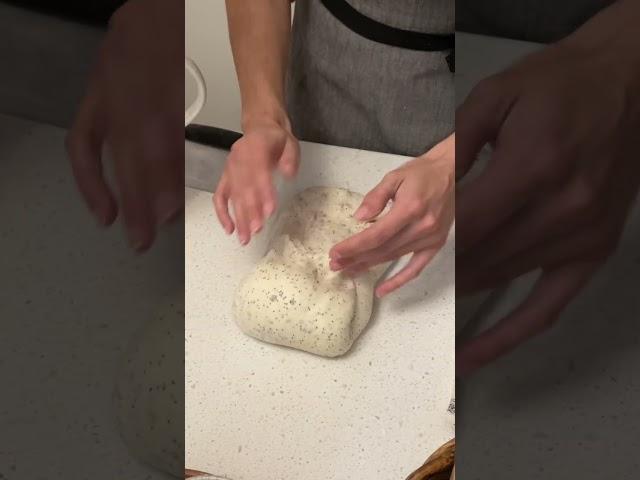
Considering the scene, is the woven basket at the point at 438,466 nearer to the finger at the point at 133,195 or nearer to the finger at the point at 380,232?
the finger at the point at 380,232

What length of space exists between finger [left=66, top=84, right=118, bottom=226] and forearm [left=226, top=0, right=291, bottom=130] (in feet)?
1.19

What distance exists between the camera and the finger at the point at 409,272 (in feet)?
1.82

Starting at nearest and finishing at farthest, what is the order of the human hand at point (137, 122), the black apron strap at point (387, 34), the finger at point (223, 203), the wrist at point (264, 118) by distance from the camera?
the human hand at point (137, 122), the finger at point (223, 203), the wrist at point (264, 118), the black apron strap at point (387, 34)

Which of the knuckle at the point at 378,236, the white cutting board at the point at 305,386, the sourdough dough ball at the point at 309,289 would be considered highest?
the knuckle at the point at 378,236

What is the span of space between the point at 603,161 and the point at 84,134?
78 millimetres

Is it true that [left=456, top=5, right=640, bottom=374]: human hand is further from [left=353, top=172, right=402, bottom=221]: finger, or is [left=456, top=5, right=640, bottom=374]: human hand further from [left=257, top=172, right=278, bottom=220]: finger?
[left=353, top=172, right=402, bottom=221]: finger

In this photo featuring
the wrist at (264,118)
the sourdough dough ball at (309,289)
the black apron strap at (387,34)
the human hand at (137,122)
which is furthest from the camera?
the black apron strap at (387,34)

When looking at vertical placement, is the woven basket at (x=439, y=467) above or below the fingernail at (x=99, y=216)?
below

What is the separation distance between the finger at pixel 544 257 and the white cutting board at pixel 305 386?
0.45 meters

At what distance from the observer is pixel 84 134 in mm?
86

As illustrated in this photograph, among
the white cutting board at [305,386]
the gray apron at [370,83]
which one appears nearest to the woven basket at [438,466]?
the white cutting board at [305,386]

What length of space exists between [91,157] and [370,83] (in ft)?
2.16

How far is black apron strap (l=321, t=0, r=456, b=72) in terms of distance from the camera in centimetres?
65

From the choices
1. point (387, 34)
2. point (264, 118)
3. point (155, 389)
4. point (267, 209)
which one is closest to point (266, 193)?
point (267, 209)
